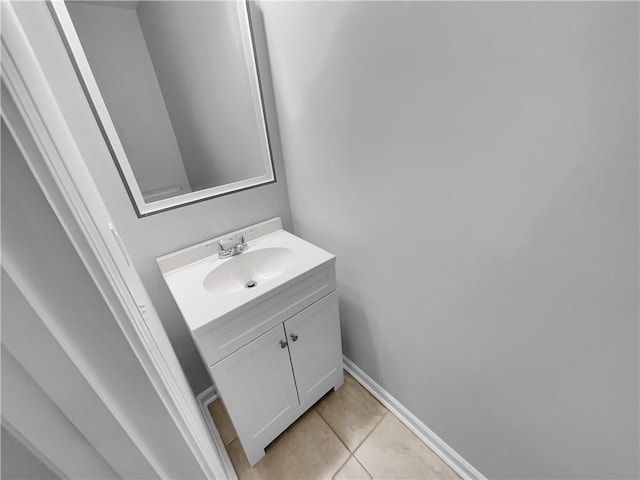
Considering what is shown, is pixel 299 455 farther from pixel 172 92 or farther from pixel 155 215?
pixel 172 92

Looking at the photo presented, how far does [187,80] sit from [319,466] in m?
1.67

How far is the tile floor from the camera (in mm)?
1048

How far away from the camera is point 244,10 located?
1016 millimetres

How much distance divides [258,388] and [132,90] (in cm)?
118

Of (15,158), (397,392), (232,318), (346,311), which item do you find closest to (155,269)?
(232,318)

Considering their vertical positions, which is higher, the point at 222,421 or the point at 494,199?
the point at 494,199

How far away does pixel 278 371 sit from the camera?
3.35ft

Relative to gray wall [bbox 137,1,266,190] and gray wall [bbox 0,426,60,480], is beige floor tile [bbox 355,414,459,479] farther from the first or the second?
gray wall [bbox 137,1,266,190]

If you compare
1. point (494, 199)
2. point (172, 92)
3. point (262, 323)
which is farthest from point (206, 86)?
point (494, 199)

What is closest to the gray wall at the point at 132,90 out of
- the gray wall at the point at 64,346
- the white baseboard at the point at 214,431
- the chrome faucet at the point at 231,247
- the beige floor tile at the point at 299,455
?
the chrome faucet at the point at 231,247

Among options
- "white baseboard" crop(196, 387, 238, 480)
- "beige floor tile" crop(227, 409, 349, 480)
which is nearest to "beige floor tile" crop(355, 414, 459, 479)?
"beige floor tile" crop(227, 409, 349, 480)

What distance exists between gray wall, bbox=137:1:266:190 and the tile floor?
119cm

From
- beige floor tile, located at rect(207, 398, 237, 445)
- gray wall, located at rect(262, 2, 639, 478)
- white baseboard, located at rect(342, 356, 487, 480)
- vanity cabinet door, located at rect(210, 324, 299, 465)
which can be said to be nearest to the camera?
gray wall, located at rect(262, 2, 639, 478)

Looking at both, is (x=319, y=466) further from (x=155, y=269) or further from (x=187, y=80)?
(x=187, y=80)
